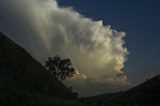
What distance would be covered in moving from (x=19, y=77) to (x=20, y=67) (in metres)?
5.78

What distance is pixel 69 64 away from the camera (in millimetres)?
149250

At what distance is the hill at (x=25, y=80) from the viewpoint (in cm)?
7812

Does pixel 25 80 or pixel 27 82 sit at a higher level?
pixel 25 80

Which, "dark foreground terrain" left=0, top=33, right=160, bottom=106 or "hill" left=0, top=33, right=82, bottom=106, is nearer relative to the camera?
"dark foreground terrain" left=0, top=33, right=160, bottom=106

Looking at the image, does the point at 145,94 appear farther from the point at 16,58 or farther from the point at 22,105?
the point at 22,105

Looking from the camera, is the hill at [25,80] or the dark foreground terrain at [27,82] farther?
the hill at [25,80]

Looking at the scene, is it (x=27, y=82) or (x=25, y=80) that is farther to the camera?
(x=25, y=80)

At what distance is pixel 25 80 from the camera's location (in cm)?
9862

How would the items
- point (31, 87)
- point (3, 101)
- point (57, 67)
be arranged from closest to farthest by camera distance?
point (3, 101) < point (31, 87) < point (57, 67)

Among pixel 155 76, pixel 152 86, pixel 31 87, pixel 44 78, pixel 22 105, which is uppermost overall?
pixel 155 76

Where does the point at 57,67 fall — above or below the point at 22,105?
above

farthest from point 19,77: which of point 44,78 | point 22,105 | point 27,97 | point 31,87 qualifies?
point 22,105

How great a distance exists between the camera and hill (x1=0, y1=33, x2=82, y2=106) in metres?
78.1

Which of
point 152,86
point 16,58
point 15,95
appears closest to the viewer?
point 15,95
